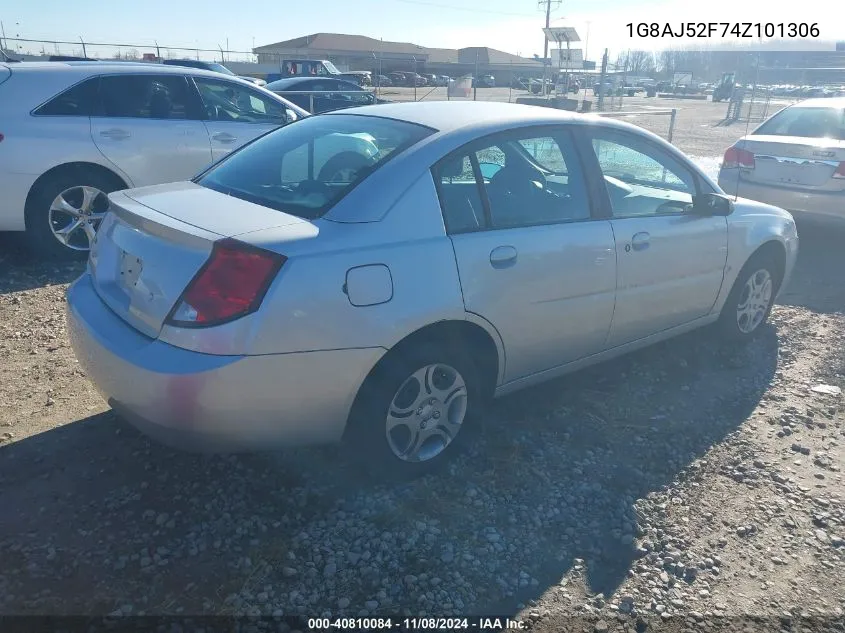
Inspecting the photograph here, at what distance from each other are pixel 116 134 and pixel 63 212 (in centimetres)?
82

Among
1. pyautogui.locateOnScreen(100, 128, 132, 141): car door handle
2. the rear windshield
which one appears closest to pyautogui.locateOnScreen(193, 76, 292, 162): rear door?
pyautogui.locateOnScreen(100, 128, 132, 141): car door handle

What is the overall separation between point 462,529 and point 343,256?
48.6 inches

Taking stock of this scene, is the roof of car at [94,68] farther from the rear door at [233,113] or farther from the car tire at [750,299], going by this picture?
the car tire at [750,299]

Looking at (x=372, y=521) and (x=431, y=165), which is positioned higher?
(x=431, y=165)

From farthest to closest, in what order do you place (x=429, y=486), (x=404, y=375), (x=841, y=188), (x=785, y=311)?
(x=841, y=188), (x=785, y=311), (x=429, y=486), (x=404, y=375)

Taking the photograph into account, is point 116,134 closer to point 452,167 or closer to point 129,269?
point 129,269

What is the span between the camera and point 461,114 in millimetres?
3443

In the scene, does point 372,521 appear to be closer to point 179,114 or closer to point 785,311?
point 785,311

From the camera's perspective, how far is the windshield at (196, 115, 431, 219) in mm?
2984

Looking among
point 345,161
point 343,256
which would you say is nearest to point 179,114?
point 345,161

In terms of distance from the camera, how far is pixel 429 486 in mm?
3141

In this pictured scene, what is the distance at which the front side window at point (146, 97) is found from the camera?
6109mm

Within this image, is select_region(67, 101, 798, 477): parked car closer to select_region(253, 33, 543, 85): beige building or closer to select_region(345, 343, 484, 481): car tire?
select_region(345, 343, 484, 481): car tire

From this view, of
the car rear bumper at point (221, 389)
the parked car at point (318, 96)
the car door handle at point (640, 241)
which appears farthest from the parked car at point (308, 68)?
the car rear bumper at point (221, 389)
